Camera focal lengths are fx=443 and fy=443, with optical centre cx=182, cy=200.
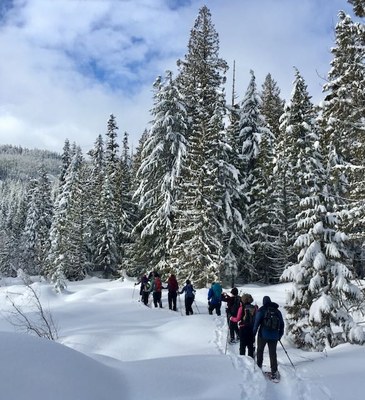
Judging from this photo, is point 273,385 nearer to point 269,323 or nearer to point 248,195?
point 269,323

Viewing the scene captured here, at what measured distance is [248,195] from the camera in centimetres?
3275

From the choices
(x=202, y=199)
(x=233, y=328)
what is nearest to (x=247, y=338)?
(x=233, y=328)

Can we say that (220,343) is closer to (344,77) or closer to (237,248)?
(344,77)

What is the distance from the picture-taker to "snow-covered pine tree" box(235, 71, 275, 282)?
1265 inches

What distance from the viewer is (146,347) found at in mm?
14867

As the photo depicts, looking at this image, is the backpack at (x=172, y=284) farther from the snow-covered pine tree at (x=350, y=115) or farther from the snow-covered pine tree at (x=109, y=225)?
the snow-covered pine tree at (x=109, y=225)

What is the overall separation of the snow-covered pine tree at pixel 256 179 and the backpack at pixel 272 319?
67.1 feet

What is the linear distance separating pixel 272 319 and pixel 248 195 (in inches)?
895

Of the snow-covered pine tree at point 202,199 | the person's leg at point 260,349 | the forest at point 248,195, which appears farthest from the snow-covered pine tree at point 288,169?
the person's leg at point 260,349

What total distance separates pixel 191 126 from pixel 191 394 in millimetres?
24873

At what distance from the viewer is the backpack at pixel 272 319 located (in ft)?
34.1

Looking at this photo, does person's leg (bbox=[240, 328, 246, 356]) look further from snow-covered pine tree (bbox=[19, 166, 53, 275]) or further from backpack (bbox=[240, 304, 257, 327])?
snow-covered pine tree (bbox=[19, 166, 53, 275])

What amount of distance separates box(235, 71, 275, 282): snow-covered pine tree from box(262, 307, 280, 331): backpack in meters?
20.5

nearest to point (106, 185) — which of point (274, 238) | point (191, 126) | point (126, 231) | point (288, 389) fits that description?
point (126, 231)
